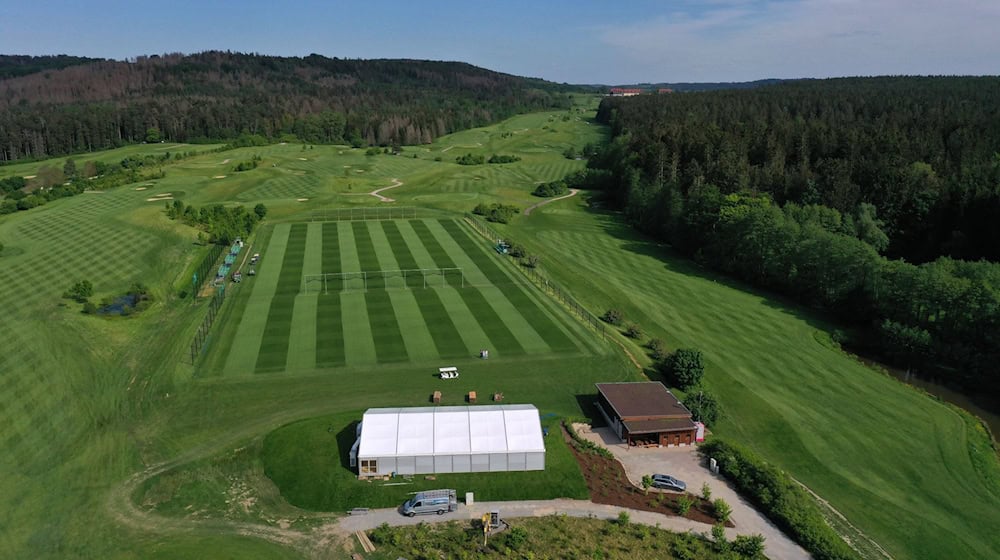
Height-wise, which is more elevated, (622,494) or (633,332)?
(633,332)

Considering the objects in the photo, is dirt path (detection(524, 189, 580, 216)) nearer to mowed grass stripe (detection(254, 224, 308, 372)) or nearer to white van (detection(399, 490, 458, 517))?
mowed grass stripe (detection(254, 224, 308, 372))

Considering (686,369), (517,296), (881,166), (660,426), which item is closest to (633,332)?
(686,369)

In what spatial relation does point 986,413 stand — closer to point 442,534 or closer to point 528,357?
point 528,357

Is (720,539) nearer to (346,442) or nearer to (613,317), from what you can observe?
(346,442)

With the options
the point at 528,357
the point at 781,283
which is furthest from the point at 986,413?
the point at 528,357

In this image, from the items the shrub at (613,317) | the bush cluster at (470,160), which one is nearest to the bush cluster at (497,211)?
the shrub at (613,317)

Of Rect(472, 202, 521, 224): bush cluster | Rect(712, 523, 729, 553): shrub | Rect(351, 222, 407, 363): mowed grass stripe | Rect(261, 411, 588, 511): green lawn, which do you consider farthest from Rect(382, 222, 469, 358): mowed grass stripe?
Rect(472, 202, 521, 224): bush cluster

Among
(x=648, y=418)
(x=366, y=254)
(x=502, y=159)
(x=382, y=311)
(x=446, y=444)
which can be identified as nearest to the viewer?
(x=446, y=444)
